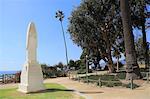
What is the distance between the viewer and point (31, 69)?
843 inches

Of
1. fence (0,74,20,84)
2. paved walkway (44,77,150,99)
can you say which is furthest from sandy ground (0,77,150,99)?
fence (0,74,20,84)

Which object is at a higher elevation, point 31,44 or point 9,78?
point 31,44

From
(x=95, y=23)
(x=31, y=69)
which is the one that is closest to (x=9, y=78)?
(x=95, y=23)

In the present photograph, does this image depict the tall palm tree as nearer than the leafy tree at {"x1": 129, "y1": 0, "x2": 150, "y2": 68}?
Yes

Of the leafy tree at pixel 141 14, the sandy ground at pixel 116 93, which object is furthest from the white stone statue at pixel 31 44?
the leafy tree at pixel 141 14

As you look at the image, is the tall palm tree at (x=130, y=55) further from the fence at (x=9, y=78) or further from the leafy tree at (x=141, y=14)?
the fence at (x=9, y=78)

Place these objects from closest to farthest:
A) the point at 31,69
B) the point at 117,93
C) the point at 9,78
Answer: the point at 117,93 → the point at 31,69 → the point at 9,78

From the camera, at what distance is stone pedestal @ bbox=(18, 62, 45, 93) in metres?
21.0

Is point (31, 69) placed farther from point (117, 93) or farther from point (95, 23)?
point (95, 23)

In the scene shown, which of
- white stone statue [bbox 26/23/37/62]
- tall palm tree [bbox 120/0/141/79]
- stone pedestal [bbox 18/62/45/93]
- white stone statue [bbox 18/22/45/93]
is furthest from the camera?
tall palm tree [bbox 120/0/141/79]

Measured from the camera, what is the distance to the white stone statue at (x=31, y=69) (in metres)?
21.1

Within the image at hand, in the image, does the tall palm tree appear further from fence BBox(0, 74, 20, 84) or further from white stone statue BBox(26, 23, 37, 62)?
fence BBox(0, 74, 20, 84)

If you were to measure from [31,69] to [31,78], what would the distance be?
636 mm

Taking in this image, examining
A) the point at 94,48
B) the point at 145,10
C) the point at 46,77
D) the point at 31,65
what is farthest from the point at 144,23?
the point at 31,65
